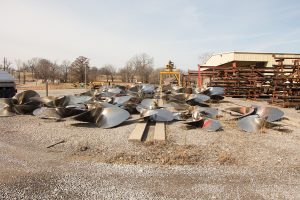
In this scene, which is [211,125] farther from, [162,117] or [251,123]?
[162,117]

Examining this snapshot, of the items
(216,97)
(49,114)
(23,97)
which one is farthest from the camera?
(216,97)

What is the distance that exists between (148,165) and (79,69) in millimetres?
52839

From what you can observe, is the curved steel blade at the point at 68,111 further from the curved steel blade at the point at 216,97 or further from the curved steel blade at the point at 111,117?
the curved steel blade at the point at 216,97

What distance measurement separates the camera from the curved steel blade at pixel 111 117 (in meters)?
7.05

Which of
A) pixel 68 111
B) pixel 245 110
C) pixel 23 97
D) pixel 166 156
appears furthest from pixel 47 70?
pixel 166 156

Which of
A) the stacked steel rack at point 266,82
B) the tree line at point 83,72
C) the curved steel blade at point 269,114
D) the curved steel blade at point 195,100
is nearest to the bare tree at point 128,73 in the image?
the tree line at point 83,72

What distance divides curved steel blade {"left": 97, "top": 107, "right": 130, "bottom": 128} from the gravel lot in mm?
377

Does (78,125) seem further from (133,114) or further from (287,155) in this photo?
(287,155)

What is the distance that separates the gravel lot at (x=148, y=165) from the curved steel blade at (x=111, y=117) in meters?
0.38

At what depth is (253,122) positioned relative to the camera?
7.11 meters

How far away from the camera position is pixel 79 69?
54594 mm

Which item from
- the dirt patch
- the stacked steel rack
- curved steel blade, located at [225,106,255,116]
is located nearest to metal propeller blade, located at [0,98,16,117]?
the dirt patch

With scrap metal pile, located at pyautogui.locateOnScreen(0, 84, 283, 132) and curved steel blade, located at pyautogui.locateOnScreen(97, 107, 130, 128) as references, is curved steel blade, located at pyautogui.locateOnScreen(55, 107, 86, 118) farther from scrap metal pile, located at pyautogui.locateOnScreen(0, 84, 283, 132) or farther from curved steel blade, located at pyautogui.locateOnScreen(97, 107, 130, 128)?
curved steel blade, located at pyautogui.locateOnScreen(97, 107, 130, 128)

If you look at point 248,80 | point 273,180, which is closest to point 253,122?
point 273,180
